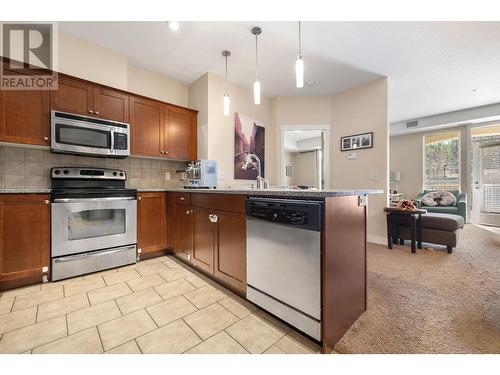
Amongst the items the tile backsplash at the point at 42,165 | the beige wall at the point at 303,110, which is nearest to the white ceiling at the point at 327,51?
the beige wall at the point at 303,110

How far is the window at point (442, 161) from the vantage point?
5711mm

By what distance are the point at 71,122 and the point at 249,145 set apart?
7.91 ft

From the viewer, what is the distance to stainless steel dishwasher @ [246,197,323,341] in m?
1.18

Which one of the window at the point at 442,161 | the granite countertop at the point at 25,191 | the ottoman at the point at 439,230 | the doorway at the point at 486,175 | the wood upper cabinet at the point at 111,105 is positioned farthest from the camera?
the window at the point at 442,161

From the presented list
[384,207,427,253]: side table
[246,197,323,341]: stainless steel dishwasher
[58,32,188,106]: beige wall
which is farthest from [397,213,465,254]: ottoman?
[58,32,188,106]: beige wall

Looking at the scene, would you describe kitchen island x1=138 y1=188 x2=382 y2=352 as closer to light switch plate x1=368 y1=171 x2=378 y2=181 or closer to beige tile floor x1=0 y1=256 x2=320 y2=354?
beige tile floor x1=0 y1=256 x2=320 y2=354

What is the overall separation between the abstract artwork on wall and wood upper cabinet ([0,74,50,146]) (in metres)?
2.29

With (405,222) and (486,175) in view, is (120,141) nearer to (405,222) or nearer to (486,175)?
(405,222)

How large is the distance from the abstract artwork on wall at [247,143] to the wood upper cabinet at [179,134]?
0.70m

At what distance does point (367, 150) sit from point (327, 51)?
1.76 m

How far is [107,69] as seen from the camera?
2.68 m

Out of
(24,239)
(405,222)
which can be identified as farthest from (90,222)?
(405,222)

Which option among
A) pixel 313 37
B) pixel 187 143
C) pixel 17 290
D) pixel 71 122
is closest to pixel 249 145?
pixel 187 143

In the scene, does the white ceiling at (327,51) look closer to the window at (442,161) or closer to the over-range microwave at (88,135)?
the over-range microwave at (88,135)
